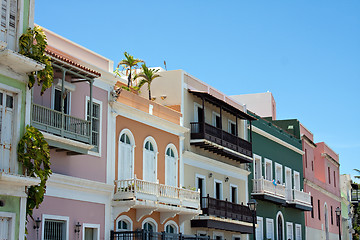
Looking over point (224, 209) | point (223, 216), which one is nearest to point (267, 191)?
point (224, 209)

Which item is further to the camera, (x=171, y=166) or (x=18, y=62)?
(x=171, y=166)

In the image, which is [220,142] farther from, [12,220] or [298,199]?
[12,220]

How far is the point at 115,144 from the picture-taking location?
22938 mm

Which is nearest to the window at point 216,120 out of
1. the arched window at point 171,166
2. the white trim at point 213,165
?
the white trim at point 213,165

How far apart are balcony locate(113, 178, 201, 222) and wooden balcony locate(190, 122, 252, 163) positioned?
3201 mm

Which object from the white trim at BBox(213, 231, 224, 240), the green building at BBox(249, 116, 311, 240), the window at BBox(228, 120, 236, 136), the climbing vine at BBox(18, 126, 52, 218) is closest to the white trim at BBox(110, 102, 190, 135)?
the white trim at BBox(213, 231, 224, 240)

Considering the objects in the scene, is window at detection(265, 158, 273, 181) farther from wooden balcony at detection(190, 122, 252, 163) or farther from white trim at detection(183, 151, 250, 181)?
wooden balcony at detection(190, 122, 252, 163)

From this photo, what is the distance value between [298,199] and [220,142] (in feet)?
41.7

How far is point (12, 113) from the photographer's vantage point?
612 inches

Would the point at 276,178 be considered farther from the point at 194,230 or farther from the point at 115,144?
the point at 115,144

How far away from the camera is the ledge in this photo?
1514cm

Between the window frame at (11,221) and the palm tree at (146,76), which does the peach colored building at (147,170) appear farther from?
the window frame at (11,221)

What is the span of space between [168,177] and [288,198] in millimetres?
15565

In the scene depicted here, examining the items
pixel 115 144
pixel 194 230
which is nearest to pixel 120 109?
pixel 115 144
